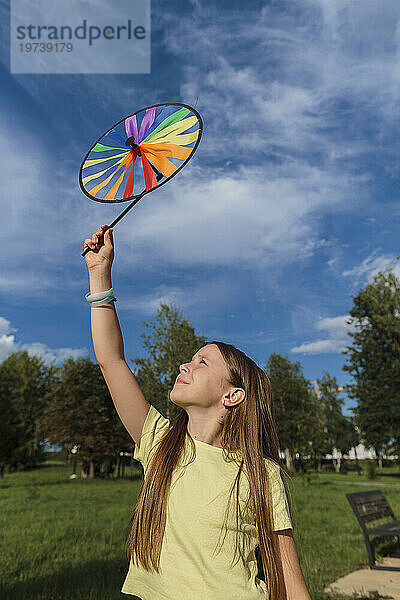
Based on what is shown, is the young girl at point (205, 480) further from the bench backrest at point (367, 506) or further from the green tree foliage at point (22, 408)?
the green tree foliage at point (22, 408)

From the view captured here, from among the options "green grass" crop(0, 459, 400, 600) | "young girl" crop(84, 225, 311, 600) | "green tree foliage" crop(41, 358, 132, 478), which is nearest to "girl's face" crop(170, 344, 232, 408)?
"young girl" crop(84, 225, 311, 600)

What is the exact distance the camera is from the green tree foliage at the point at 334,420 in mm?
43688

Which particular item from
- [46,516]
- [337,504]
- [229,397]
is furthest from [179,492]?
[337,504]

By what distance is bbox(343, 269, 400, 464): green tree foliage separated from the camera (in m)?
26.7

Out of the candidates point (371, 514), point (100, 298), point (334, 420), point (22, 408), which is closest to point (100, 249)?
point (100, 298)

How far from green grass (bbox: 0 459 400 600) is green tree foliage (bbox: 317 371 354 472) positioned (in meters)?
31.1

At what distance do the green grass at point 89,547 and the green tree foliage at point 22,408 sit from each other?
64.6 ft

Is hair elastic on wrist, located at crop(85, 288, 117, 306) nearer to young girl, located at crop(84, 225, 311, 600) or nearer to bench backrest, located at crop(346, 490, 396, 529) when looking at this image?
young girl, located at crop(84, 225, 311, 600)

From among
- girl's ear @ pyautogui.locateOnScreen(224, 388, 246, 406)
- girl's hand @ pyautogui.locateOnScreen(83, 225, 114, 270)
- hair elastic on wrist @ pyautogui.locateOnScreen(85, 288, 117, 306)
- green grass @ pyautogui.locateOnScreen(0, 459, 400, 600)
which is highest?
girl's hand @ pyautogui.locateOnScreen(83, 225, 114, 270)

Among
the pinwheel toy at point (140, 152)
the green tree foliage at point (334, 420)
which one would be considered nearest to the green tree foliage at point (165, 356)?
the pinwheel toy at point (140, 152)

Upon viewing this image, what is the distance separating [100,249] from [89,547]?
7119 millimetres

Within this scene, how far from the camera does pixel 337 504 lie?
553 inches

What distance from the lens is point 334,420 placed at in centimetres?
4534

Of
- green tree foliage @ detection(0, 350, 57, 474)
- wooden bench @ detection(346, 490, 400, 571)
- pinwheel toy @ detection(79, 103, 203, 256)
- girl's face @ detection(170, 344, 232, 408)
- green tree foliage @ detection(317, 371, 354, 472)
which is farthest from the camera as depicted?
green tree foliage @ detection(317, 371, 354, 472)
